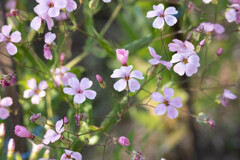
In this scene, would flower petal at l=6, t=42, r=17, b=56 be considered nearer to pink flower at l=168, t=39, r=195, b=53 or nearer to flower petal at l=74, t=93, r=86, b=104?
flower petal at l=74, t=93, r=86, b=104

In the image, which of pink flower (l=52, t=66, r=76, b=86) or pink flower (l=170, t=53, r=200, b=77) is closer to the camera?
pink flower (l=170, t=53, r=200, b=77)

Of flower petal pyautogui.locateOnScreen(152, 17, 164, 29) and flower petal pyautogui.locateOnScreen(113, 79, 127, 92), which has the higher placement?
flower petal pyautogui.locateOnScreen(152, 17, 164, 29)

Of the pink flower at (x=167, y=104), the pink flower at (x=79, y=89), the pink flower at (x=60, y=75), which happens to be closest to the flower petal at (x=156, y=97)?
the pink flower at (x=167, y=104)

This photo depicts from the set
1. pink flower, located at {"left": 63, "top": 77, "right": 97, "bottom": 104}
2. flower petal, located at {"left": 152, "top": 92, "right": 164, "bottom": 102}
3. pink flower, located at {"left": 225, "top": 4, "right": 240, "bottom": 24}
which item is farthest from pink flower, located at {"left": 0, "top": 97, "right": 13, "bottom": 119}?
pink flower, located at {"left": 225, "top": 4, "right": 240, "bottom": 24}

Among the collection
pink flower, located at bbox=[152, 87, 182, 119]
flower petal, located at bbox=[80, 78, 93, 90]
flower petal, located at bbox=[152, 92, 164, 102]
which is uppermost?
flower petal, located at bbox=[80, 78, 93, 90]

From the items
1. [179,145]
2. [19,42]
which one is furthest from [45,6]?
[179,145]

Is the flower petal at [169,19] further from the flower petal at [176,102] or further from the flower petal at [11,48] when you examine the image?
the flower petal at [11,48]

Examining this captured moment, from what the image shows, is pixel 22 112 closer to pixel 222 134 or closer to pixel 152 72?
pixel 152 72
